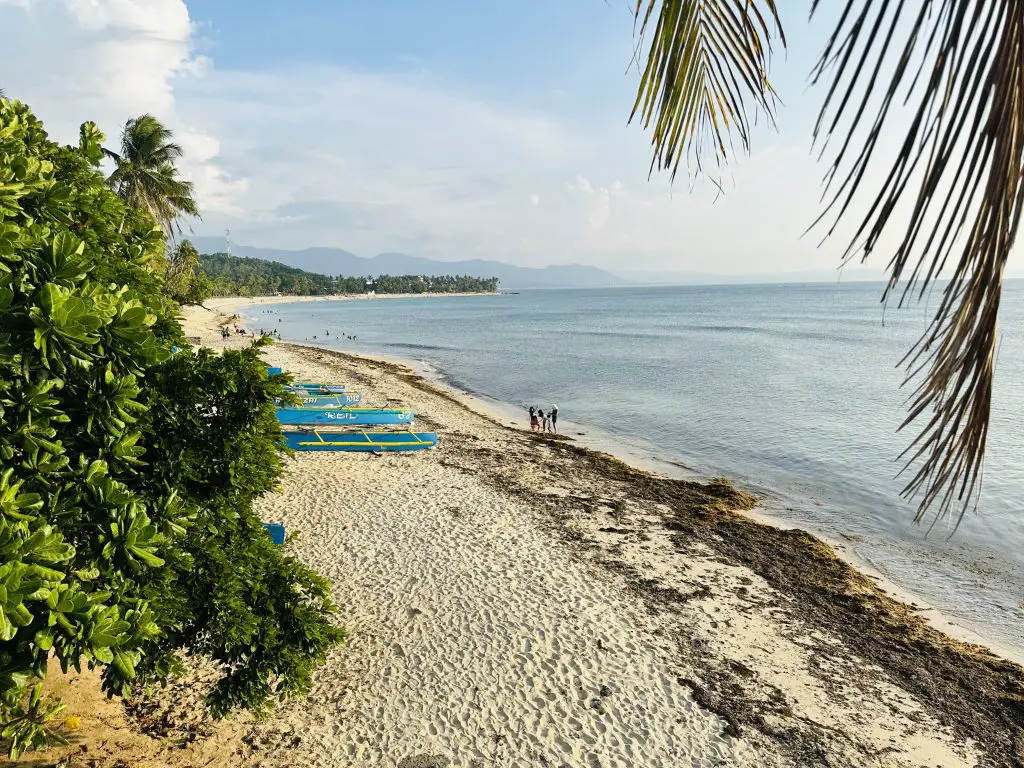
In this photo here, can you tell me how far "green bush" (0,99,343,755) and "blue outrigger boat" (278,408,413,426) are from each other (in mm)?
11256

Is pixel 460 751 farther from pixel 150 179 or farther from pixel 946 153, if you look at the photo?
pixel 150 179

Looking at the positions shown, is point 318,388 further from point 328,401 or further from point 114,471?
point 114,471

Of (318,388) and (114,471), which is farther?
(318,388)

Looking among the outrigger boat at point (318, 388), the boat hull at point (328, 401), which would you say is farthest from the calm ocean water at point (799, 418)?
the boat hull at point (328, 401)

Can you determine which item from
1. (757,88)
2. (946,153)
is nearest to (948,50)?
(946,153)

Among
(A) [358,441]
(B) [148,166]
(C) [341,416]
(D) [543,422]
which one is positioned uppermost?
(B) [148,166]

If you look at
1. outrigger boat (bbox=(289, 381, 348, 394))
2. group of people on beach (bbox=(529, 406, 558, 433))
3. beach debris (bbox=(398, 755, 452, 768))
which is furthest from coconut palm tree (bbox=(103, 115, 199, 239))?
beach debris (bbox=(398, 755, 452, 768))

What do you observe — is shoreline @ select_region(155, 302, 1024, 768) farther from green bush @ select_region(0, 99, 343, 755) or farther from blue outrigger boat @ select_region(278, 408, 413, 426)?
green bush @ select_region(0, 99, 343, 755)

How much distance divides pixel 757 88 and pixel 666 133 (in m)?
0.23

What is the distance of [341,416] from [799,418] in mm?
17643

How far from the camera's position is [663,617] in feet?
27.3

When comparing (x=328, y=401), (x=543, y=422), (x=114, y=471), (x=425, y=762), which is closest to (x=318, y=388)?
(x=328, y=401)

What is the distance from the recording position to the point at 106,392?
3326 millimetres

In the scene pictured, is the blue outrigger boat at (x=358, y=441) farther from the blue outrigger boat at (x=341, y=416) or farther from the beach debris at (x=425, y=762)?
the beach debris at (x=425, y=762)
